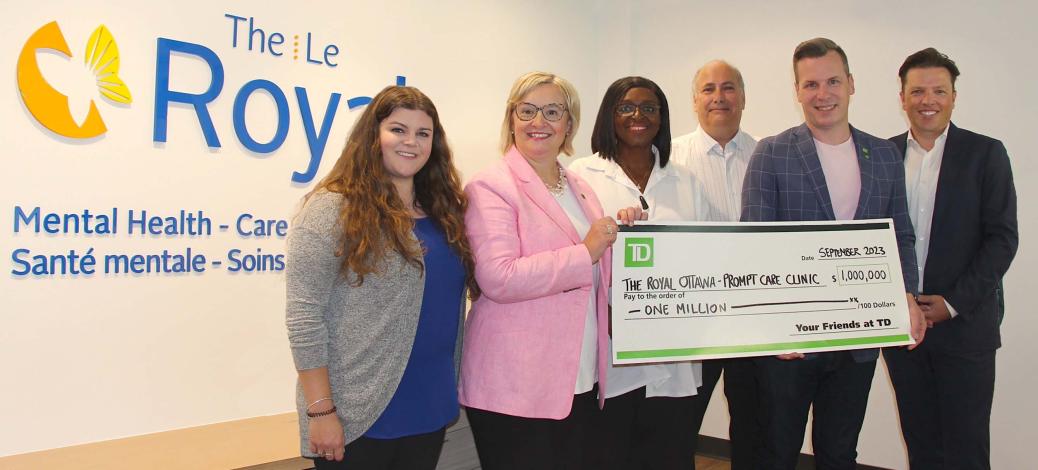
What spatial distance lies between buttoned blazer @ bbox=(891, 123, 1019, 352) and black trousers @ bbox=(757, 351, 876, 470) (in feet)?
1.56

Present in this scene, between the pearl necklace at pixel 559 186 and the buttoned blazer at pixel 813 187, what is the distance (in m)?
0.73

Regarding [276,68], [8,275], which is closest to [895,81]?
[276,68]

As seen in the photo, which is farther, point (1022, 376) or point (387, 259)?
point (1022, 376)

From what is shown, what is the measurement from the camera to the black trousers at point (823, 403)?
2.36 m

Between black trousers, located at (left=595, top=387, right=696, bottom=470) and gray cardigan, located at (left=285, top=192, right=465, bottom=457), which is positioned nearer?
gray cardigan, located at (left=285, top=192, right=465, bottom=457)

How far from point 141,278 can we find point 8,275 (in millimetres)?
462

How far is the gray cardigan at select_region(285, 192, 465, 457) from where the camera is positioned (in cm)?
167

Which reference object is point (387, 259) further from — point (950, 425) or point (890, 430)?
point (890, 430)

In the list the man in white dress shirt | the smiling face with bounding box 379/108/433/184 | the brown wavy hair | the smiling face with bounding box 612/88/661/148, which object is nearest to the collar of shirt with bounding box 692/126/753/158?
the man in white dress shirt

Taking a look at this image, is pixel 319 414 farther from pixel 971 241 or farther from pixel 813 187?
pixel 971 241

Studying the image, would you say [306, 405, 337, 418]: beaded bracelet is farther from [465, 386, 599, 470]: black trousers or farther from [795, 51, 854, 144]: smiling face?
[795, 51, 854, 144]: smiling face

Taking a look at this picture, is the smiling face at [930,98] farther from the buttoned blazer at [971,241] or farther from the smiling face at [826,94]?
the smiling face at [826,94]

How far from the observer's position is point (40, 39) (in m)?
2.70

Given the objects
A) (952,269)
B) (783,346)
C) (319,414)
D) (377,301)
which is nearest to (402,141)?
(377,301)
